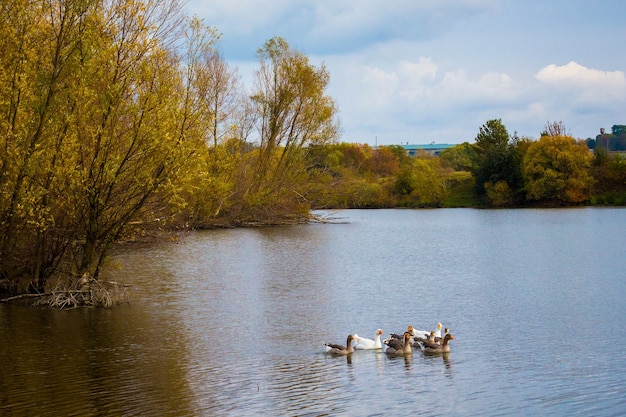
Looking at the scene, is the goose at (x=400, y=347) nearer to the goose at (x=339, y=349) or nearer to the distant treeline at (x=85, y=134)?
the goose at (x=339, y=349)

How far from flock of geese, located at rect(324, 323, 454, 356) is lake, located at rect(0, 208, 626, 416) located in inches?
9.3

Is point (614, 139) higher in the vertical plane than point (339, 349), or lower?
higher

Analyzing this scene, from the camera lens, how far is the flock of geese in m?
15.9

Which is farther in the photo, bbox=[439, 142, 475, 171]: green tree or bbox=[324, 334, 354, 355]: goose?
bbox=[439, 142, 475, 171]: green tree

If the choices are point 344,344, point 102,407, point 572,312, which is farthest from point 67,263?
point 572,312

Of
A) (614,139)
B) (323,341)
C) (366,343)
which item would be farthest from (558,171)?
(614,139)

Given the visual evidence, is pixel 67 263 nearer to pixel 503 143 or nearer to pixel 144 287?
pixel 144 287

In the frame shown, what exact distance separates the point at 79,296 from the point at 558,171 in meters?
76.8

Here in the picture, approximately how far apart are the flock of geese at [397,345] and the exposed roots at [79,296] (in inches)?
308

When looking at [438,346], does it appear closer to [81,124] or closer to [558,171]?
[81,124]

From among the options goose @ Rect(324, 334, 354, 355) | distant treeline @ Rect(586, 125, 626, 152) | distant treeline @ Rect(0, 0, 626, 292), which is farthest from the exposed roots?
distant treeline @ Rect(586, 125, 626, 152)

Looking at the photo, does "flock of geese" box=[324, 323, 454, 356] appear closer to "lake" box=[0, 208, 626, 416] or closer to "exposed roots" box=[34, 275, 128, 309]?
"lake" box=[0, 208, 626, 416]

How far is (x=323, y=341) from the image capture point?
684 inches

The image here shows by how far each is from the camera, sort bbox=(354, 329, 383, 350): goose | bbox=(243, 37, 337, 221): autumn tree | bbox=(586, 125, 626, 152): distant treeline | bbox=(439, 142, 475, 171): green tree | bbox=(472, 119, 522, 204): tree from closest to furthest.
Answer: bbox=(354, 329, 383, 350): goose
bbox=(243, 37, 337, 221): autumn tree
bbox=(472, 119, 522, 204): tree
bbox=(439, 142, 475, 171): green tree
bbox=(586, 125, 626, 152): distant treeline
